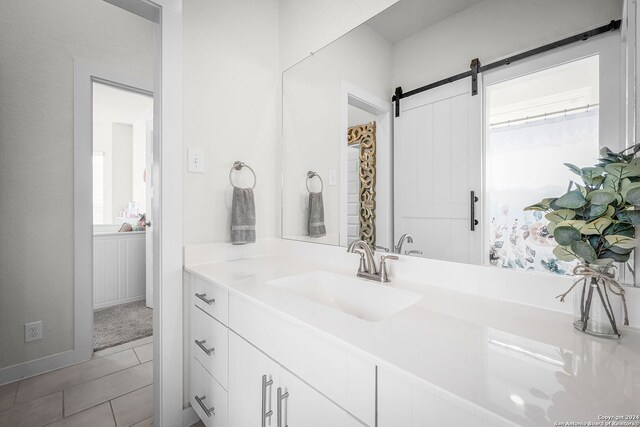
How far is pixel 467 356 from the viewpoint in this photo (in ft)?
1.85

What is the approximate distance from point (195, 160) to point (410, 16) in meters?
1.14

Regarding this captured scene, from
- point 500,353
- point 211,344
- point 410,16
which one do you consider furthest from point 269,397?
point 410,16

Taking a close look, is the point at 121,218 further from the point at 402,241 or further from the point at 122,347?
the point at 402,241

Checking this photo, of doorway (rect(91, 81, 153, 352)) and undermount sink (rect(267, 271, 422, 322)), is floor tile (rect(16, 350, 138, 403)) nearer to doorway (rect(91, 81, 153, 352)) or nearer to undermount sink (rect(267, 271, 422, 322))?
doorway (rect(91, 81, 153, 352))

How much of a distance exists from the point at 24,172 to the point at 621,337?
2904mm

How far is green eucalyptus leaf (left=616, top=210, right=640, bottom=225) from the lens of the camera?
58cm

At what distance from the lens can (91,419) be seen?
1480 millimetres

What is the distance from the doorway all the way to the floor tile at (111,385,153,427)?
2.59ft

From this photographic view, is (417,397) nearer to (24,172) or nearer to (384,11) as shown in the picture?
(384,11)

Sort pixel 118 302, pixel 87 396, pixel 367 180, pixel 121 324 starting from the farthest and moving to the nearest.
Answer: pixel 118 302 < pixel 121 324 < pixel 87 396 < pixel 367 180

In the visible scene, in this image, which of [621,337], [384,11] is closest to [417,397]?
[621,337]

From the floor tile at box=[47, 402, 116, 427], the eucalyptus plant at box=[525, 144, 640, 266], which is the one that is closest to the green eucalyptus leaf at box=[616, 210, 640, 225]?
the eucalyptus plant at box=[525, 144, 640, 266]

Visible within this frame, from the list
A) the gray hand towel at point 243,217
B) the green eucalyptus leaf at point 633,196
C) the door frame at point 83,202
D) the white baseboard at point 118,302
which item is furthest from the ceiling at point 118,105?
the green eucalyptus leaf at point 633,196

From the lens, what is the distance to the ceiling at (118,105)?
11.5 feet
